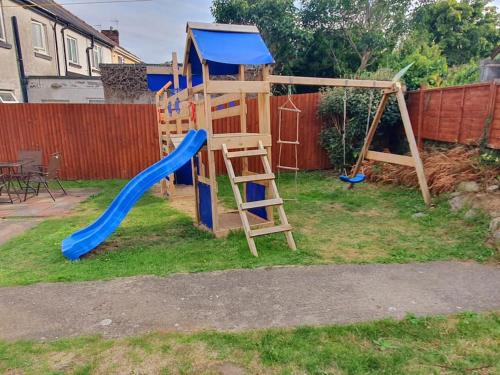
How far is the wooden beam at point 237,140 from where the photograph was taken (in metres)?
4.95

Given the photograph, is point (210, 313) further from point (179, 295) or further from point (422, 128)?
point (422, 128)

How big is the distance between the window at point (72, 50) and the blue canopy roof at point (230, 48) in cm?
1498

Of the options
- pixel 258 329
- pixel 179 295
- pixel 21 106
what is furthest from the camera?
pixel 21 106

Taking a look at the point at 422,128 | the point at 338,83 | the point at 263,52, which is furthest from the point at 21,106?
the point at 422,128

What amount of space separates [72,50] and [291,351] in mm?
19440

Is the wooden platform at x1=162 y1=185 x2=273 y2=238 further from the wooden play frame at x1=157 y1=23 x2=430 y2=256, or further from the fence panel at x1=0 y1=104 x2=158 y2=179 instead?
the fence panel at x1=0 y1=104 x2=158 y2=179

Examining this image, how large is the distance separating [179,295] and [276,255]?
54.9 inches

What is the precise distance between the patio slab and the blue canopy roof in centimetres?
396

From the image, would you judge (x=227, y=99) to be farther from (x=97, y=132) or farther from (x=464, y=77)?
(x=464, y=77)

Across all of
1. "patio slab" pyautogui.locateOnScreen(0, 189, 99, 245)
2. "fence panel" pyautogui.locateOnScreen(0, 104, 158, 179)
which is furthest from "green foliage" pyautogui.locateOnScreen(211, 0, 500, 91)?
"patio slab" pyautogui.locateOnScreen(0, 189, 99, 245)

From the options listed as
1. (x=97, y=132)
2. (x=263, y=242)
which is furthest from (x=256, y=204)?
(x=97, y=132)

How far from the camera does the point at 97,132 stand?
9859 millimetres

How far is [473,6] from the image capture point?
24.3 meters

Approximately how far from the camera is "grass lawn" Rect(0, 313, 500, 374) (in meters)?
2.39
